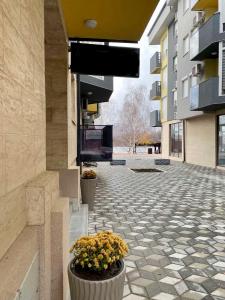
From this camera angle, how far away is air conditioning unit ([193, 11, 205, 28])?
1907 cm

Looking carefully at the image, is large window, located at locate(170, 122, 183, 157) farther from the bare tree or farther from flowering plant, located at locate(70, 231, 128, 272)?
flowering plant, located at locate(70, 231, 128, 272)

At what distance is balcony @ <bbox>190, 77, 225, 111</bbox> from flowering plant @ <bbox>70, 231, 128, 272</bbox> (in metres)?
14.2

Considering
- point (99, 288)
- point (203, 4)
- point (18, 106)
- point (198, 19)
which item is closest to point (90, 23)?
point (18, 106)

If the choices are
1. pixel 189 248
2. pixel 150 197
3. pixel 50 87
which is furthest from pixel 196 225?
pixel 50 87

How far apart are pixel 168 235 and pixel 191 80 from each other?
17.8 meters

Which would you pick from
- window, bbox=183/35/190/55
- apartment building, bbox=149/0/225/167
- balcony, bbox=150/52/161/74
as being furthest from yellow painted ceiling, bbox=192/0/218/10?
balcony, bbox=150/52/161/74

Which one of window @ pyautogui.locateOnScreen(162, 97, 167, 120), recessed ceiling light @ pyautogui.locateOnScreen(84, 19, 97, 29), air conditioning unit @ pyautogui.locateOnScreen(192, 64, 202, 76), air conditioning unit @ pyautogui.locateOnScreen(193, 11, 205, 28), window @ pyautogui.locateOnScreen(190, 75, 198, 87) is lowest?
recessed ceiling light @ pyautogui.locateOnScreen(84, 19, 97, 29)

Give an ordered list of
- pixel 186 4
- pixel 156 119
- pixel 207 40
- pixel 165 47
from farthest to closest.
→ 1. pixel 156 119
2. pixel 165 47
3. pixel 186 4
4. pixel 207 40

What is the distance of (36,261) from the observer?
2.07 metres

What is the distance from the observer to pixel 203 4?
58.5 feet

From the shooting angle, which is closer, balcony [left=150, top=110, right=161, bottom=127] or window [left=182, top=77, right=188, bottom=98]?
window [left=182, top=77, right=188, bottom=98]

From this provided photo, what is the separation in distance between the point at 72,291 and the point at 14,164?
137 cm

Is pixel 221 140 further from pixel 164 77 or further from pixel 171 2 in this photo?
pixel 164 77

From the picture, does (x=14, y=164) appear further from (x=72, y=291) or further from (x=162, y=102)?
(x=162, y=102)
